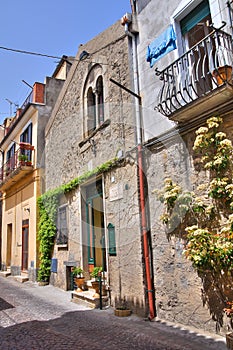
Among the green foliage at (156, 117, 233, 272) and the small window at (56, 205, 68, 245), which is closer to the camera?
the green foliage at (156, 117, 233, 272)

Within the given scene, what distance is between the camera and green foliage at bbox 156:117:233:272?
15.2ft

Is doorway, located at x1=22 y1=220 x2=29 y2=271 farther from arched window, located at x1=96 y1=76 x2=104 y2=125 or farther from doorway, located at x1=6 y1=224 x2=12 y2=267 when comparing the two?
arched window, located at x1=96 y1=76 x2=104 y2=125

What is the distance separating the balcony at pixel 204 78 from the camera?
4797 mm

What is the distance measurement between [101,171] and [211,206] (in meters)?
3.62

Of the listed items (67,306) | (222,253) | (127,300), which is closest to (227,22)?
(222,253)

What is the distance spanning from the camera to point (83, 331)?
5.44m

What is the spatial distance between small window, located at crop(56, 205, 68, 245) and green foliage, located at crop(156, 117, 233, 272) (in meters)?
5.19

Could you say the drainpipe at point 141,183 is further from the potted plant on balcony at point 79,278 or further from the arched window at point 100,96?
the potted plant on balcony at point 79,278

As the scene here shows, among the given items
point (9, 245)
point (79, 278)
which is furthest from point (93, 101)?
point (9, 245)

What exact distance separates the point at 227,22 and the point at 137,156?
3.03 meters

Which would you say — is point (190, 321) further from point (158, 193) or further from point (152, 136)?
point (152, 136)

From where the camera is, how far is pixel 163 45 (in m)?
6.36

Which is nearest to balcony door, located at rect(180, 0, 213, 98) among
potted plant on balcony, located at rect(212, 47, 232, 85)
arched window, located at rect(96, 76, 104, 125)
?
potted plant on balcony, located at rect(212, 47, 232, 85)

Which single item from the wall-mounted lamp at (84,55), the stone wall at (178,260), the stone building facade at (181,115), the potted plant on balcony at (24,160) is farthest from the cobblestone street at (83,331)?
the wall-mounted lamp at (84,55)
